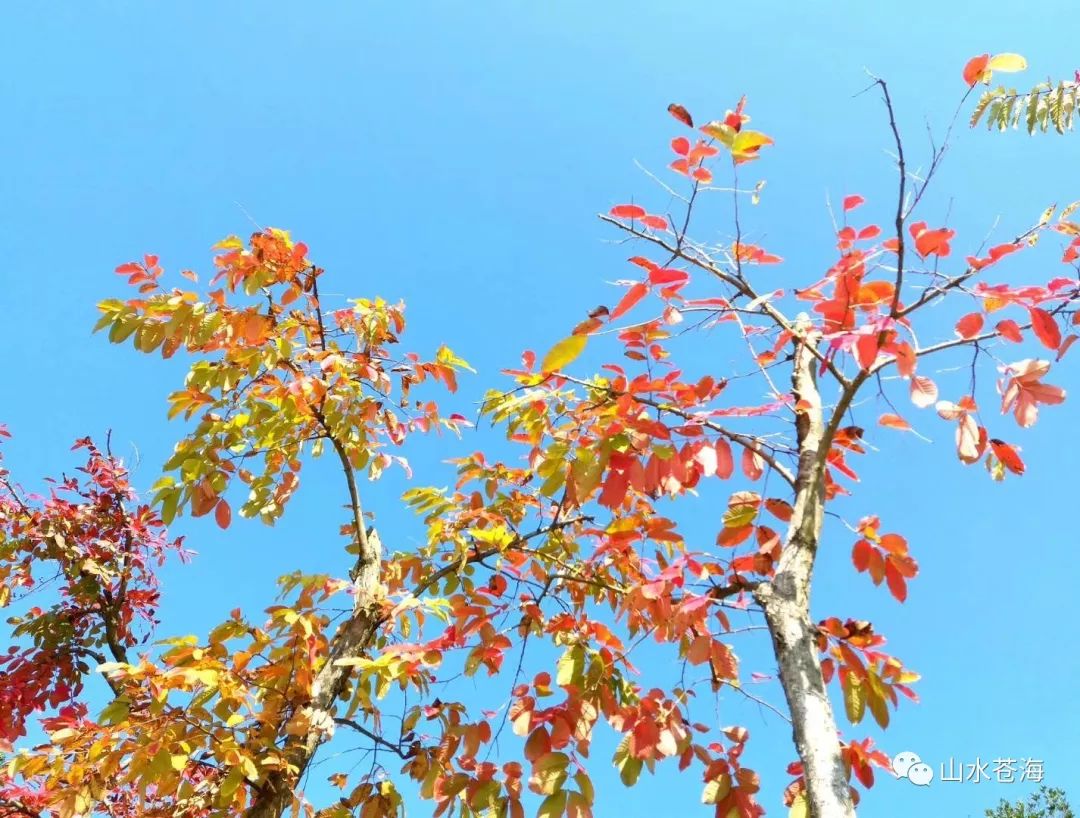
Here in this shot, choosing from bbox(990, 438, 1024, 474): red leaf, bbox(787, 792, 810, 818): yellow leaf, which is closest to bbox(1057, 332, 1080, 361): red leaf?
bbox(990, 438, 1024, 474): red leaf

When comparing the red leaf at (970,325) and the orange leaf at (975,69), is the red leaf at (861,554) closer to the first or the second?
the red leaf at (970,325)

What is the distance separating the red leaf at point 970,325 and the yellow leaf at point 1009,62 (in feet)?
1.32

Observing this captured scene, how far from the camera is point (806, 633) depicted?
3.96 feet

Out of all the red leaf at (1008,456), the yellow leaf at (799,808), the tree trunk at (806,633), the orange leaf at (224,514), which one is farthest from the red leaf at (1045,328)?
the orange leaf at (224,514)

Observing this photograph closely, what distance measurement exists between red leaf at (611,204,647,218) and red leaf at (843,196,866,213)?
0.45m

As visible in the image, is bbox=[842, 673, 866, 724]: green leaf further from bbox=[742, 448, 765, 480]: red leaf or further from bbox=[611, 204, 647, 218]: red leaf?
bbox=[611, 204, 647, 218]: red leaf

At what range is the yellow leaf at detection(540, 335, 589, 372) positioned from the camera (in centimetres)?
111

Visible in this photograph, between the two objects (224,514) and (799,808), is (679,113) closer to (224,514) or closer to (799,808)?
(799,808)

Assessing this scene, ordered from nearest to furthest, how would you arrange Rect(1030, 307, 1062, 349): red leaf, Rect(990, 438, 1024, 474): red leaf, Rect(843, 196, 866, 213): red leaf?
Rect(1030, 307, 1062, 349): red leaf
Rect(990, 438, 1024, 474): red leaf
Rect(843, 196, 866, 213): red leaf

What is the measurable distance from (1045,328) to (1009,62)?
44cm

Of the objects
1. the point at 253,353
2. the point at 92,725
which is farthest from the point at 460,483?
the point at 92,725

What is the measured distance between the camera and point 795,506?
139cm

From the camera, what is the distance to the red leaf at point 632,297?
1188 mm

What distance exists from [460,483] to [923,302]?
160cm
